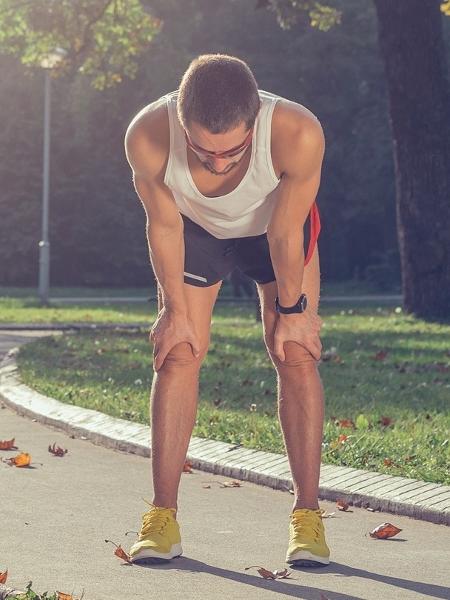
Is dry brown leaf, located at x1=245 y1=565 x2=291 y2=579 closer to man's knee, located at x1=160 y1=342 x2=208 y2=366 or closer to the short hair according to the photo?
man's knee, located at x1=160 y1=342 x2=208 y2=366

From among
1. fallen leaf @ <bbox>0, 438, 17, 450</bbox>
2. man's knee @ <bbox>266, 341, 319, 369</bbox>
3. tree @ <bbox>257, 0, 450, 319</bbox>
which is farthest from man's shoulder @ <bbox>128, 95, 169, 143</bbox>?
tree @ <bbox>257, 0, 450, 319</bbox>

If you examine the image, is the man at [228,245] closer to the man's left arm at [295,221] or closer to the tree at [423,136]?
the man's left arm at [295,221]

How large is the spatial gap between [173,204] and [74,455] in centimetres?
357

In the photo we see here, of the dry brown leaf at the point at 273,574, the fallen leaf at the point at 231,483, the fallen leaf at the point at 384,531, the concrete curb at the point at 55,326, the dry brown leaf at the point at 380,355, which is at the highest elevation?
the dry brown leaf at the point at 273,574

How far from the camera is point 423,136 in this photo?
19828mm

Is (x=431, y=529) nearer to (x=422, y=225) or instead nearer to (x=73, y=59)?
(x=422, y=225)

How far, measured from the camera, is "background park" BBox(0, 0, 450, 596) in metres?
10.3

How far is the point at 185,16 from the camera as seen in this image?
4506cm

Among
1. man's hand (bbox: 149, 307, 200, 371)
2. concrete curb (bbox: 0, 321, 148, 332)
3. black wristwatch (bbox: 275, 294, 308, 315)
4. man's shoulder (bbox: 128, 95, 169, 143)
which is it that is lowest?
concrete curb (bbox: 0, 321, 148, 332)

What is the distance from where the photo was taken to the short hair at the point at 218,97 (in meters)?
4.40

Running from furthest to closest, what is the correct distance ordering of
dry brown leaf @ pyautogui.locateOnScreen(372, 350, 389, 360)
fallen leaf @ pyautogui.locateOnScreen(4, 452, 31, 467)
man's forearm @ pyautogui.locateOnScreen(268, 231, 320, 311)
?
dry brown leaf @ pyautogui.locateOnScreen(372, 350, 389, 360) < fallen leaf @ pyautogui.locateOnScreen(4, 452, 31, 467) < man's forearm @ pyautogui.locateOnScreen(268, 231, 320, 311)

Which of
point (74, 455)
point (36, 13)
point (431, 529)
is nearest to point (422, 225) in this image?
point (36, 13)

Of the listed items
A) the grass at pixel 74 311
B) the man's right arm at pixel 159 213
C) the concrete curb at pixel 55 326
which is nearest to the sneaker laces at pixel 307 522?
the man's right arm at pixel 159 213

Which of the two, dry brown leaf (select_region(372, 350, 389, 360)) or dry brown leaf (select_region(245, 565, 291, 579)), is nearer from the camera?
dry brown leaf (select_region(245, 565, 291, 579))
